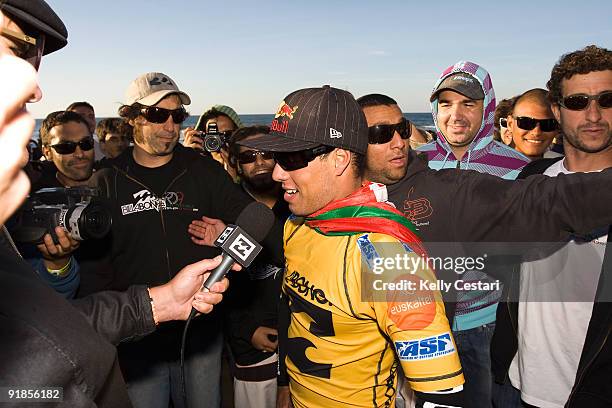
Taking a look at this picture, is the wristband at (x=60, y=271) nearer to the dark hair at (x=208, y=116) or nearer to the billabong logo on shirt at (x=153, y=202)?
the billabong logo on shirt at (x=153, y=202)

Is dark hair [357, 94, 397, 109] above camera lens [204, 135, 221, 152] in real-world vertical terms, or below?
above

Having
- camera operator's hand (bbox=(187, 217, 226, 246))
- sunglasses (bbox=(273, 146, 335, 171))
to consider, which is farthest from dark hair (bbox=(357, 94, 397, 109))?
camera operator's hand (bbox=(187, 217, 226, 246))

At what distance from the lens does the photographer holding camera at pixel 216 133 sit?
5625 millimetres

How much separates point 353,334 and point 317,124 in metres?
1.13

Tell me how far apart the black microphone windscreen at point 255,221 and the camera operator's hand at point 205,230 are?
1.30 metres

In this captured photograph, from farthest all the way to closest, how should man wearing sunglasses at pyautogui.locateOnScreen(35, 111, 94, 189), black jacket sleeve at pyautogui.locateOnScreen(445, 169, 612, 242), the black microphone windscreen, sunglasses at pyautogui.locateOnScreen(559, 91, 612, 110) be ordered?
man wearing sunglasses at pyautogui.locateOnScreen(35, 111, 94, 189), sunglasses at pyautogui.locateOnScreen(559, 91, 612, 110), the black microphone windscreen, black jacket sleeve at pyautogui.locateOnScreen(445, 169, 612, 242)

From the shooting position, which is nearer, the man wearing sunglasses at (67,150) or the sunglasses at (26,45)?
the sunglasses at (26,45)

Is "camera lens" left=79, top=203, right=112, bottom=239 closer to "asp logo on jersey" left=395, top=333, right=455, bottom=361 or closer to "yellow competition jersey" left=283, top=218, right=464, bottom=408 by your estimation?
"yellow competition jersey" left=283, top=218, right=464, bottom=408

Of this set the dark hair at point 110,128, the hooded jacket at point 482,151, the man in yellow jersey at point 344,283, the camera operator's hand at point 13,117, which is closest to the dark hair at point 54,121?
the dark hair at point 110,128

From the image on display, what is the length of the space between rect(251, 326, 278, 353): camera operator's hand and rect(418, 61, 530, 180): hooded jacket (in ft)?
7.08

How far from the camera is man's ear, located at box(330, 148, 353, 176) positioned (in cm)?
246

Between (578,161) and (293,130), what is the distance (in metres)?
1.86

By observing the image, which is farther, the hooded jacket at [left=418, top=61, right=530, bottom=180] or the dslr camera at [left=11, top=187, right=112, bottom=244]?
the hooded jacket at [left=418, top=61, right=530, bottom=180]

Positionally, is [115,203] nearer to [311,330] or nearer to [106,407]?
[311,330]
